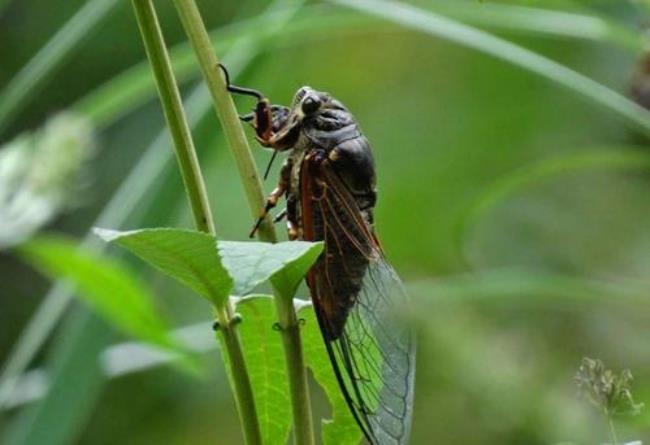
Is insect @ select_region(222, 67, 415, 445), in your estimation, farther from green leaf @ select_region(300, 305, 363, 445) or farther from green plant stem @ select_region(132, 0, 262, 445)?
green plant stem @ select_region(132, 0, 262, 445)

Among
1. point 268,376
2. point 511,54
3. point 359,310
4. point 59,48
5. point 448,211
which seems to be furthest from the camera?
point 448,211

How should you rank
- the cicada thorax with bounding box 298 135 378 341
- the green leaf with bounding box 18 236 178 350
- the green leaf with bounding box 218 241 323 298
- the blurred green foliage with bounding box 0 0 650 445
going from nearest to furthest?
the green leaf with bounding box 218 241 323 298, the cicada thorax with bounding box 298 135 378 341, the green leaf with bounding box 18 236 178 350, the blurred green foliage with bounding box 0 0 650 445

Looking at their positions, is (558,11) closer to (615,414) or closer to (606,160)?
(606,160)

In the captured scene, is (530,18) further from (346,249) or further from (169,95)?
(169,95)

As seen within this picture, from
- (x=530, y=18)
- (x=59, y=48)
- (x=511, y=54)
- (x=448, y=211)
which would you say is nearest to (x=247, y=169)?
(x=511, y=54)

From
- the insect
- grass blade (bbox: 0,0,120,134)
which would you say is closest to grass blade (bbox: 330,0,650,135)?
grass blade (bbox: 0,0,120,134)

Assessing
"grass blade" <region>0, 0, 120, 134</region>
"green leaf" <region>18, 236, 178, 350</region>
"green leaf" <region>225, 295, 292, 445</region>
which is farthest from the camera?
"grass blade" <region>0, 0, 120, 134</region>
